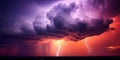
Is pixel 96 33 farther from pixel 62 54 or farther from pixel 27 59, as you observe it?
pixel 27 59

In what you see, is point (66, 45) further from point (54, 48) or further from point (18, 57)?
point (18, 57)

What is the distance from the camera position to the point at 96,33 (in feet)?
21.9

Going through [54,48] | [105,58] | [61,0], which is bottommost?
[105,58]

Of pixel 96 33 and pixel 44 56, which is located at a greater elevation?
pixel 96 33

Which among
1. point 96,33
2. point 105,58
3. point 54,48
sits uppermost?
point 96,33

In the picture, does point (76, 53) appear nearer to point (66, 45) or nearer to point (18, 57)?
point (66, 45)

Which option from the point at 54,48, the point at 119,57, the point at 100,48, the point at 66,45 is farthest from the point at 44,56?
the point at 119,57

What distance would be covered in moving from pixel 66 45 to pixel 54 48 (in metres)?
0.42

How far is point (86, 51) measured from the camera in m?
6.57

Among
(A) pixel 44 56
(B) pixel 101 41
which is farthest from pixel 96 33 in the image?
(A) pixel 44 56

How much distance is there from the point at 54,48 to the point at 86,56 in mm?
1115

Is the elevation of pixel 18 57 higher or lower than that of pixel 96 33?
lower

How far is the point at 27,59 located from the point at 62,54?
122 centimetres

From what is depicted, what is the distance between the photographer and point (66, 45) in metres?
6.61
